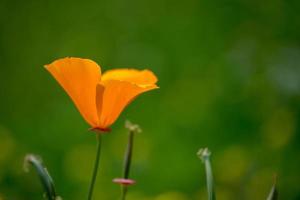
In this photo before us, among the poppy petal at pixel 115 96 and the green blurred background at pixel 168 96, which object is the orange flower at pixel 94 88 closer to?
the poppy petal at pixel 115 96

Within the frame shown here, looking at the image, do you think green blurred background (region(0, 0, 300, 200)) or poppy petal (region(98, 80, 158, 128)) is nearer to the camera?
poppy petal (region(98, 80, 158, 128))

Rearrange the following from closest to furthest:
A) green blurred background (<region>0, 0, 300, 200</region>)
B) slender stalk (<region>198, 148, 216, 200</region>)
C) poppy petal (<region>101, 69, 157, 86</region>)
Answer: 1. slender stalk (<region>198, 148, 216, 200</region>)
2. poppy petal (<region>101, 69, 157, 86</region>)
3. green blurred background (<region>0, 0, 300, 200</region>)

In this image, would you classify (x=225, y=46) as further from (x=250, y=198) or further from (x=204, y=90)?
(x=250, y=198)

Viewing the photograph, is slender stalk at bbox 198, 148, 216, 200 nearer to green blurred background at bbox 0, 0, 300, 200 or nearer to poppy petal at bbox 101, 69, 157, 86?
poppy petal at bbox 101, 69, 157, 86

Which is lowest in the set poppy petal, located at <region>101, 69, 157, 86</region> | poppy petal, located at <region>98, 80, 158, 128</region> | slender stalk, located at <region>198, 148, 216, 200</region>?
slender stalk, located at <region>198, 148, 216, 200</region>

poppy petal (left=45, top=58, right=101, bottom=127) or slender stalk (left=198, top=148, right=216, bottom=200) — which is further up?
poppy petal (left=45, top=58, right=101, bottom=127)

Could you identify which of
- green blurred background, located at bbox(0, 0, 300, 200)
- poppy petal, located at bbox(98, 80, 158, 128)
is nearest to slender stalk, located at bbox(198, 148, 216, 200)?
poppy petal, located at bbox(98, 80, 158, 128)
